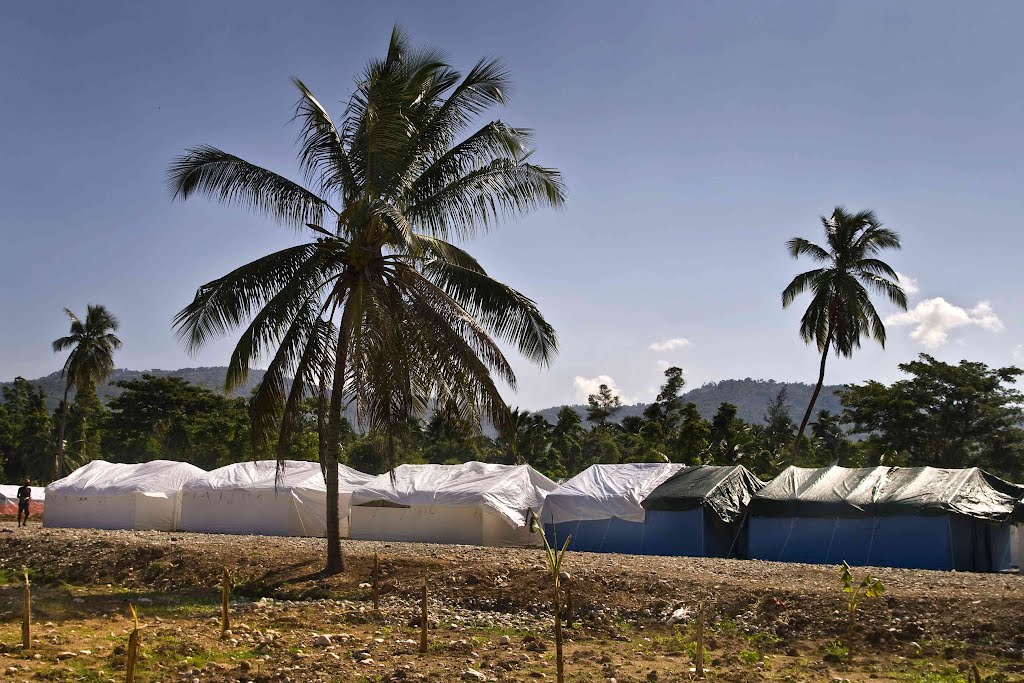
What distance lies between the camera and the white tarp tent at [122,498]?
38.1m

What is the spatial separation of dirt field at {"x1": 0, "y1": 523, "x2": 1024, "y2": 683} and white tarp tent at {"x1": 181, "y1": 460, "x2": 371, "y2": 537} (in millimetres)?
13199

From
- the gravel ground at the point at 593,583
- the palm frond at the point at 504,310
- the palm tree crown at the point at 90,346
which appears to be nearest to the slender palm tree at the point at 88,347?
the palm tree crown at the point at 90,346

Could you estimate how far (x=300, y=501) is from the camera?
36344 mm

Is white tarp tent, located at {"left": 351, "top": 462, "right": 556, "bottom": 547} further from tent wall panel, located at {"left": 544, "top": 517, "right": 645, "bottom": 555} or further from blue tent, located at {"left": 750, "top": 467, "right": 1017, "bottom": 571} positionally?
blue tent, located at {"left": 750, "top": 467, "right": 1017, "bottom": 571}

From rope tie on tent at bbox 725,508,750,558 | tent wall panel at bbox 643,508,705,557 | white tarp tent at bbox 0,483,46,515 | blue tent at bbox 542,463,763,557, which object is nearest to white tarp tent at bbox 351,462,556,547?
blue tent at bbox 542,463,763,557

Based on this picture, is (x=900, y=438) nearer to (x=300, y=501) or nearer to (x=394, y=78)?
(x=300, y=501)

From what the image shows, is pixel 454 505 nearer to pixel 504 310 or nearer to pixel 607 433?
pixel 504 310

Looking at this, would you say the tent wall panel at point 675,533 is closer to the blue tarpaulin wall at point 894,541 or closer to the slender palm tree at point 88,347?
the blue tarpaulin wall at point 894,541

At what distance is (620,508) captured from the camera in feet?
96.0

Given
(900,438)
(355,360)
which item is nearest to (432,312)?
(355,360)

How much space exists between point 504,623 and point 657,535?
1322 centimetres

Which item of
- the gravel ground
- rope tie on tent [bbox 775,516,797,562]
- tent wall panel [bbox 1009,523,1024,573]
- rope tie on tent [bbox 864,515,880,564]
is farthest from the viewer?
tent wall panel [bbox 1009,523,1024,573]

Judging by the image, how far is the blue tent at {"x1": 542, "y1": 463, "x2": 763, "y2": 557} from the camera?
27.6 metres

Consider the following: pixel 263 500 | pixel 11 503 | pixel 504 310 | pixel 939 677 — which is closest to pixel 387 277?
pixel 504 310
